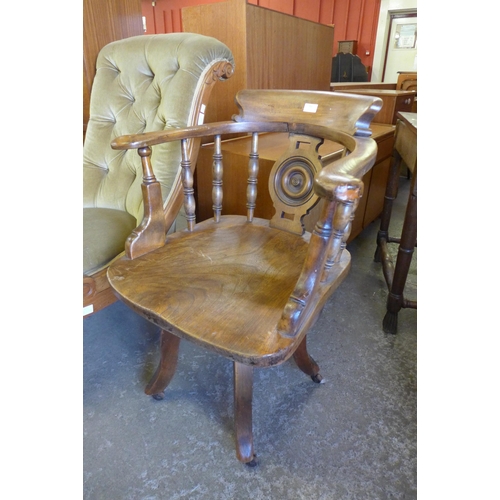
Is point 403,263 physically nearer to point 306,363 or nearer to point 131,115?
point 306,363

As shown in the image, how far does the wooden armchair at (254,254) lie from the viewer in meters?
0.61

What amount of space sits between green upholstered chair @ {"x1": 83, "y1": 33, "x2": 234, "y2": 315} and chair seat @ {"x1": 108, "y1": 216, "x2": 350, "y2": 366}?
0.18 meters

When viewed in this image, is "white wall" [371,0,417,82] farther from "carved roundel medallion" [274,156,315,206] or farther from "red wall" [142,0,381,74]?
"carved roundel medallion" [274,156,315,206]

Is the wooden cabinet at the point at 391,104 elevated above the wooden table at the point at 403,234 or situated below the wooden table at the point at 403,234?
above

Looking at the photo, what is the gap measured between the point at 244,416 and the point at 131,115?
1040mm

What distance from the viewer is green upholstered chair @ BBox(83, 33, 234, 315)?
1.03m

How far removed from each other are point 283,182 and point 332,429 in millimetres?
725

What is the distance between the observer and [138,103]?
1210mm

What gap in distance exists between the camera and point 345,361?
1.25 metres

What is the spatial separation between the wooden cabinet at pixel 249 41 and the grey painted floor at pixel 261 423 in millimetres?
1170

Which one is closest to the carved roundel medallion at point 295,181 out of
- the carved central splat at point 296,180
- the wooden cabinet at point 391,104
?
the carved central splat at point 296,180

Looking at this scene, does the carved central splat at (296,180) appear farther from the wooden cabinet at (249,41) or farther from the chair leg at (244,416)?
the wooden cabinet at (249,41)

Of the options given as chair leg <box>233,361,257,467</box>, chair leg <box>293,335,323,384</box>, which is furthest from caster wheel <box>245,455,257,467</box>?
chair leg <box>293,335,323,384</box>

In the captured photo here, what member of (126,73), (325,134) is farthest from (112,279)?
(126,73)
